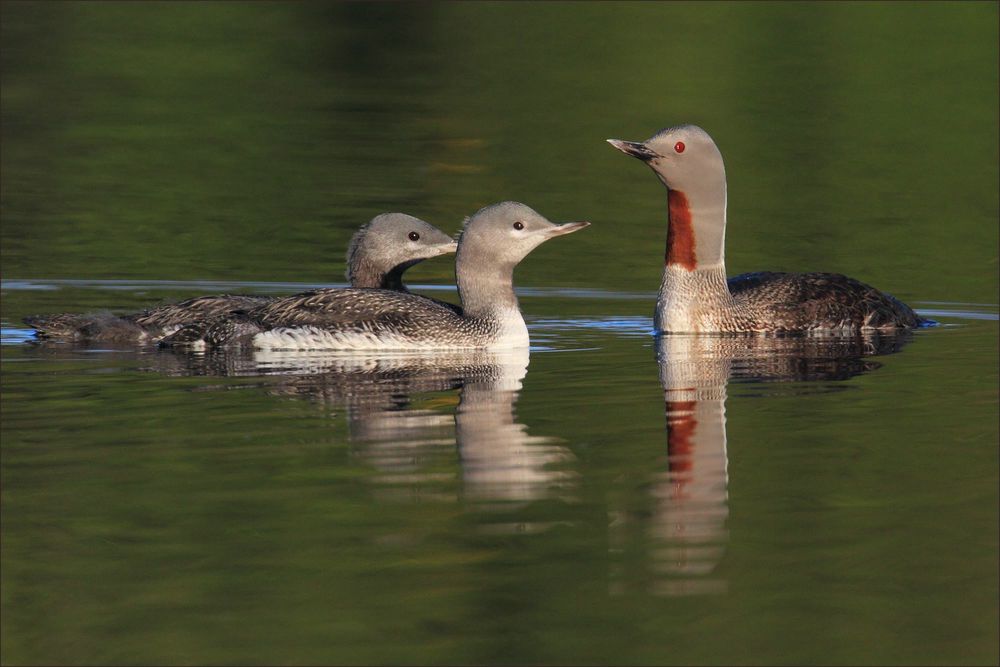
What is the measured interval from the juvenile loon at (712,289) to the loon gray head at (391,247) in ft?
4.53

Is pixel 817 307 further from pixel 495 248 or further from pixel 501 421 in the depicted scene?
pixel 501 421

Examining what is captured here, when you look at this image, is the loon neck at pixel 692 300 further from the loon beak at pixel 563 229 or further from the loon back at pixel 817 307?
the loon beak at pixel 563 229

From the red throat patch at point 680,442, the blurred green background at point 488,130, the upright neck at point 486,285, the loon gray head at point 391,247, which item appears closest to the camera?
the red throat patch at point 680,442

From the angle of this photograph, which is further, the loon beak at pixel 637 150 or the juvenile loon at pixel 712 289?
the juvenile loon at pixel 712 289

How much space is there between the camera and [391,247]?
37.1 ft

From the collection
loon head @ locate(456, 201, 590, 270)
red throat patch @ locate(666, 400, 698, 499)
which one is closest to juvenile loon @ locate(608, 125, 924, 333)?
loon head @ locate(456, 201, 590, 270)

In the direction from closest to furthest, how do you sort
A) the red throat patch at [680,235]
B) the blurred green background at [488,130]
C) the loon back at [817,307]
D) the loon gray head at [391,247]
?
the loon gray head at [391,247], the loon back at [817,307], the red throat patch at [680,235], the blurred green background at [488,130]

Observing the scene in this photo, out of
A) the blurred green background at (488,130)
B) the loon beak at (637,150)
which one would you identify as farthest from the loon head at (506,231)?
the blurred green background at (488,130)

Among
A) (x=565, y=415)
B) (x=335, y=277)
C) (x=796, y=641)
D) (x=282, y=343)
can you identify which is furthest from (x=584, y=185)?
(x=796, y=641)

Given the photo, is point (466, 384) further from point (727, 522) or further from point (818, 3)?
point (818, 3)

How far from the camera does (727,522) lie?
689 cm

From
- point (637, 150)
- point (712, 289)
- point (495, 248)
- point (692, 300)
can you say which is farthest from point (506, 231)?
point (712, 289)

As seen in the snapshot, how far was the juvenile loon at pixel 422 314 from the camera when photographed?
10516 millimetres

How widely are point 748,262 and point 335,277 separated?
3.20m
